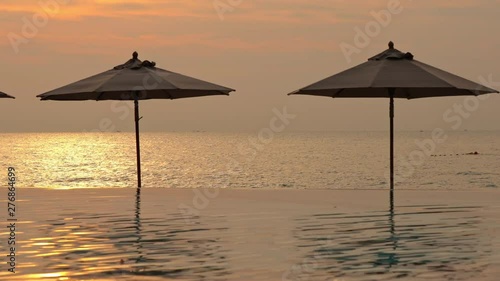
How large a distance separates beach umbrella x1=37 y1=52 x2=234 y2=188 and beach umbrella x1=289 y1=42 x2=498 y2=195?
6.69ft

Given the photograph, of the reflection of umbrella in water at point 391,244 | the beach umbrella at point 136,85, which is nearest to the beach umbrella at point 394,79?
the beach umbrella at point 136,85

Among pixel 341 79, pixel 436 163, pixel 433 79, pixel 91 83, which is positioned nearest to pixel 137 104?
pixel 91 83

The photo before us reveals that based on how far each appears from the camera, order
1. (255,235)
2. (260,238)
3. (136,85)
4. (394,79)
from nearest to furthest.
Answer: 1. (260,238)
2. (255,235)
3. (394,79)
4. (136,85)

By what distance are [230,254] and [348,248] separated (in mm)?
1448

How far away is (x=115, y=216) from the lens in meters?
13.5

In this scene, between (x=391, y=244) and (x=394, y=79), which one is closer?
(x=391, y=244)

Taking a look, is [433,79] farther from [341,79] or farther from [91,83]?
[91,83]

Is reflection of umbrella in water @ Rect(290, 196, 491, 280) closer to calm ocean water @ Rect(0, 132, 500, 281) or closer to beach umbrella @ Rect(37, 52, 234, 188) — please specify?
calm ocean water @ Rect(0, 132, 500, 281)

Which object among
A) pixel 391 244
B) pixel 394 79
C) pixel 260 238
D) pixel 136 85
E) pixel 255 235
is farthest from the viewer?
pixel 136 85

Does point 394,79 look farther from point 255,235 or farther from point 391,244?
point 391,244

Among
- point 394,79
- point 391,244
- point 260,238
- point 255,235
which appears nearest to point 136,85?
point 394,79

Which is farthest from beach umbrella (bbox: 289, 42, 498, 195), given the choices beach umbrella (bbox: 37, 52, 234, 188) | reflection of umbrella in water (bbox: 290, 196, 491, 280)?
reflection of umbrella in water (bbox: 290, 196, 491, 280)

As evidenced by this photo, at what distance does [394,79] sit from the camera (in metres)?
15.2

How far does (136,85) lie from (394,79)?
4786 mm
